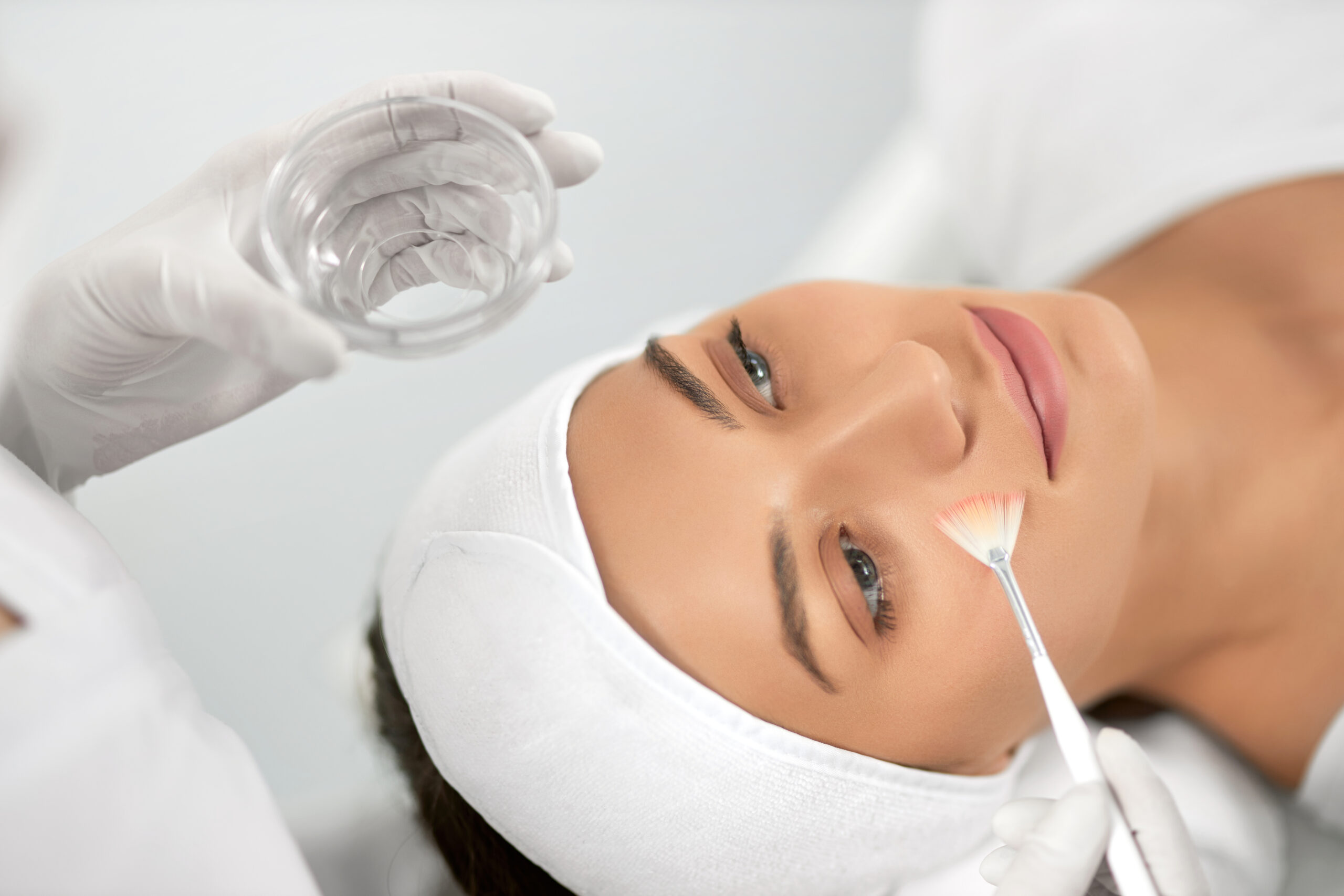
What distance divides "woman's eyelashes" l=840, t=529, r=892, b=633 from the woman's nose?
82 mm

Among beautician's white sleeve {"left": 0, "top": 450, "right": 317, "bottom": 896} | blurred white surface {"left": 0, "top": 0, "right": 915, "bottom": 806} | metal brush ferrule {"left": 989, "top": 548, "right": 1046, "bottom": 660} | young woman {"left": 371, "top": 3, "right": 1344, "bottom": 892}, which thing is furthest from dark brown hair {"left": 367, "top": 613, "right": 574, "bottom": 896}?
metal brush ferrule {"left": 989, "top": 548, "right": 1046, "bottom": 660}

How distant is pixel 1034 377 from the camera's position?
3.12 feet

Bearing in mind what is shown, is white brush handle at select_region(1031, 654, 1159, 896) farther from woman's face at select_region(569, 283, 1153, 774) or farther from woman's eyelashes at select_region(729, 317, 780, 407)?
woman's eyelashes at select_region(729, 317, 780, 407)

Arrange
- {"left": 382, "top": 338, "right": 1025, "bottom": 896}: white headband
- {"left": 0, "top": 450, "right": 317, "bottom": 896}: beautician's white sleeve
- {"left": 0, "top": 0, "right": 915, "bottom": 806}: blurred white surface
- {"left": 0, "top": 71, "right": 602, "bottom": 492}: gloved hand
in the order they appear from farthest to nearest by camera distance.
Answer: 1. {"left": 0, "top": 0, "right": 915, "bottom": 806}: blurred white surface
2. {"left": 382, "top": 338, "right": 1025, "bottom": 896}: white headband
3. {"left": 0, "top": 71, "right": 602, "bottom": 492}: gloved hand
4. {"left": 0, "top": 450, "right": 317, "bottom": 896}: beautician's white sleeve

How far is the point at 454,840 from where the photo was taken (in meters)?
1.14

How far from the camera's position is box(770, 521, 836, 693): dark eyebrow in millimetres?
857

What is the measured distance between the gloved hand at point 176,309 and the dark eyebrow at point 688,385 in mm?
132

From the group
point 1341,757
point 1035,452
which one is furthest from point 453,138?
point 1341,757

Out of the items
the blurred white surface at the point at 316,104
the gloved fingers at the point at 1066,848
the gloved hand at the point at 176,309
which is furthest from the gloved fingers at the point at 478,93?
the gloved fingers at the point at 1066,848

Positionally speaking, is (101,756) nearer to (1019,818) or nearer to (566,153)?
(566,153)

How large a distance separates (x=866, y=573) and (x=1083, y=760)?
24 centimetres

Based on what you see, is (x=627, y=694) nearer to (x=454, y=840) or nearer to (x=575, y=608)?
(x=575, y=608)

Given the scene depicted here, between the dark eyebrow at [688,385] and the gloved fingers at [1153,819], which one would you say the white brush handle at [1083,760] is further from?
the dark eyebrow at [688,385]

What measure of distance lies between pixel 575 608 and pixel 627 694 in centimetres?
10
